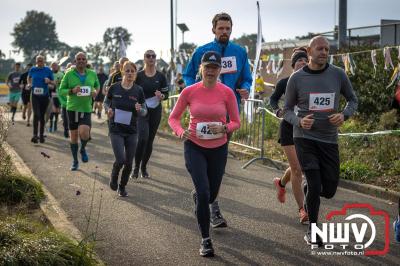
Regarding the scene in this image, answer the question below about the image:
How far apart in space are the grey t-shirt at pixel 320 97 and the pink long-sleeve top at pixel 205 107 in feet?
2.02

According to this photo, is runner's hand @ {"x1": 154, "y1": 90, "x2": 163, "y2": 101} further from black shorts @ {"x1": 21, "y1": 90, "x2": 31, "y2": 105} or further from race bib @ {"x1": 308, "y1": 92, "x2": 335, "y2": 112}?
black shorts @ {"x1": 21, "y1": 90, "x2": 31, "y2": 105}

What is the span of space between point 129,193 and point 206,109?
333cm

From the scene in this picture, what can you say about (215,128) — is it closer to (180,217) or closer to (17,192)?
(180,217)

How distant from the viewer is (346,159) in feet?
35.6

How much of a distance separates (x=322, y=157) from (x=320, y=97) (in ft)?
1.82

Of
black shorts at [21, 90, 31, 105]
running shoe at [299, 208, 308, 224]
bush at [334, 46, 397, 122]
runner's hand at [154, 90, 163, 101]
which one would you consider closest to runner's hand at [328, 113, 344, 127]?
running shoe at [299, 208, 308, 224]

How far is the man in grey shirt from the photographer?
19.2 feet

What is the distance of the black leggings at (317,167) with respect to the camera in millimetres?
5871

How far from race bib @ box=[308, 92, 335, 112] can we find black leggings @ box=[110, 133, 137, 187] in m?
3.50

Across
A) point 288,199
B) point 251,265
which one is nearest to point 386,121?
point 288,199

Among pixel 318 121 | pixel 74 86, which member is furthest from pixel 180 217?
pixel 74 86

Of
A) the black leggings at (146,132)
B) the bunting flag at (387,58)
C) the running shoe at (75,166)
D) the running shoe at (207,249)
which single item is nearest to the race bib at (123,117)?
the black leggings at (146,132)

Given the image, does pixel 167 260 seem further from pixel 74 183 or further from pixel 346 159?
pixel 346 159

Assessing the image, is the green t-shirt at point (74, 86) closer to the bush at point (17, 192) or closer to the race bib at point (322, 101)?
the bush at point (17, 192)
